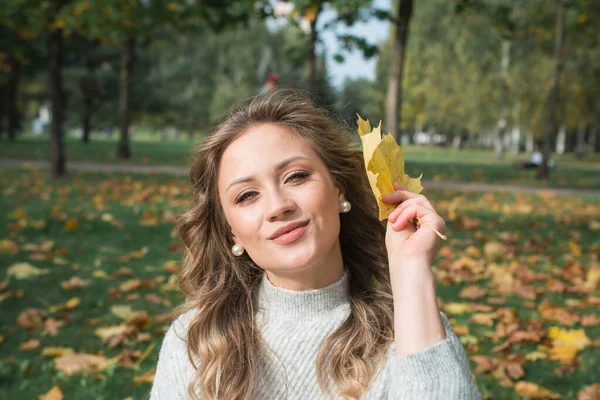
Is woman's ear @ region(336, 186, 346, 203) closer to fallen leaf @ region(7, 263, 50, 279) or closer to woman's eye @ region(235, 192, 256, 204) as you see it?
woman's eye @ region(235, 192, 256, 204)

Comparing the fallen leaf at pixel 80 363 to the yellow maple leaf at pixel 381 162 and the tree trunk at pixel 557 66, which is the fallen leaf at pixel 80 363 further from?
the tree trunk at pixel 557 66

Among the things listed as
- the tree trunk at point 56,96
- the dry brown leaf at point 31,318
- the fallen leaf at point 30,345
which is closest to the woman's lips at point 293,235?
the fallen leaf at point 30,345

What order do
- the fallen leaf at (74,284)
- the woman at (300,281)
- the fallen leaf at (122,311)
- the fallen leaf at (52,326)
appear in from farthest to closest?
the fallen leaf at (74,284) < the fallen leaf at (122,311) < the fallen leaf at (52,326) < the woman at (300,281)

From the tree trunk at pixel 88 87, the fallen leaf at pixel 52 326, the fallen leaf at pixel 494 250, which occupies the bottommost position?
Result: the fallen leaf at pixel 52 326

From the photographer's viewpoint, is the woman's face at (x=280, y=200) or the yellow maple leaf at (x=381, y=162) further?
the woman's face at (x=280, y=200)

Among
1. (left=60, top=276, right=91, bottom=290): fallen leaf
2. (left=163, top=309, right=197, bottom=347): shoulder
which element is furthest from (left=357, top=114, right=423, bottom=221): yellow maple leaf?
(left=60, top=276, right=91, bottom=290): fallen leaf

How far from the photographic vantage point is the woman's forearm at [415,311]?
140 centimetres

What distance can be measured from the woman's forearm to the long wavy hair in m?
0.22

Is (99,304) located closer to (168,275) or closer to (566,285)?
(168,275)

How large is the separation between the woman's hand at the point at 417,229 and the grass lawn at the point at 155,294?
1637mm

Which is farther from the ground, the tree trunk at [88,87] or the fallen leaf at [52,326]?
the tree trunk at [88,87]

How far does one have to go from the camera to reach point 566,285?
464cm

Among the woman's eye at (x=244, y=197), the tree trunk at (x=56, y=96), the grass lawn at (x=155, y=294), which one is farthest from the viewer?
the tree trunk at (x=56, y=96)

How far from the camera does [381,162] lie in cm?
142
